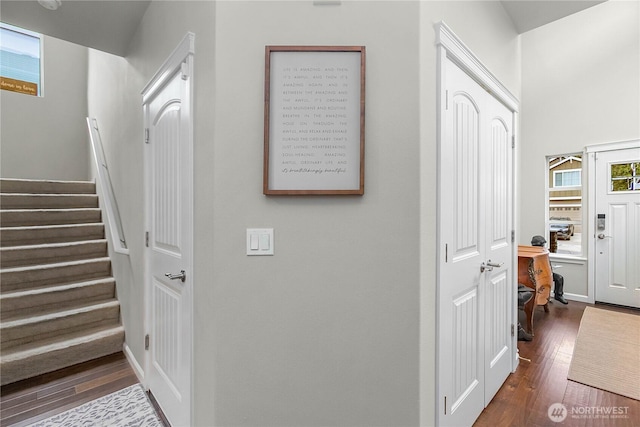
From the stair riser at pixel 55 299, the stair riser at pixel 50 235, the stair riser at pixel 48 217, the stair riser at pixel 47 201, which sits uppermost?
the stair riser at pixel 47 201

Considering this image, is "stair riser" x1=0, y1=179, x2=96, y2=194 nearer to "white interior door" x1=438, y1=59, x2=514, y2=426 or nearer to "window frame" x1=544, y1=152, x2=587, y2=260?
"white interior door" x1=438, y1=59, x2=514, y2=426

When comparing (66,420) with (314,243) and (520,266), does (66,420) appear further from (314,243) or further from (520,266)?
(520,266)

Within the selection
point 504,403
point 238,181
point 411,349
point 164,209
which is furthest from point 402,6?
point 504,403

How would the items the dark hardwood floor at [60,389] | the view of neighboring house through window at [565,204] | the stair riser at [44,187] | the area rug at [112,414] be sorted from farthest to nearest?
the view of neighboring house through window at [565,204] → the stair riser at [44,187] → the dark hardwood floor at [60,389] → the area rug at [112,414]

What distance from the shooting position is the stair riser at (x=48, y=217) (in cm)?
306

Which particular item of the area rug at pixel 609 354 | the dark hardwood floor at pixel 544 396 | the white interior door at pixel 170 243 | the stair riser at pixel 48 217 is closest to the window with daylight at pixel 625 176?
the area rug at pixel 609 354

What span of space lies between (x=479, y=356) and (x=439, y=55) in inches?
67.0

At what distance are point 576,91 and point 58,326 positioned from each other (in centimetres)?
654

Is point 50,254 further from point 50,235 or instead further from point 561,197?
point 561,197

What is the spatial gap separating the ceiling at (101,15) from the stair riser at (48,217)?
1.89 metres

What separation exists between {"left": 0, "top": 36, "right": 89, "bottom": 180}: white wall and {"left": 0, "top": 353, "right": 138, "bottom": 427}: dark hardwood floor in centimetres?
312

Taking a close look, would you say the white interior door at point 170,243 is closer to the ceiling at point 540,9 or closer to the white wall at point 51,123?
the ceiling at point 540,9

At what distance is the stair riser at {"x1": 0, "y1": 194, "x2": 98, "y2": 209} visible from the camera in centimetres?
322

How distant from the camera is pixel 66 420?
181 centimetres
